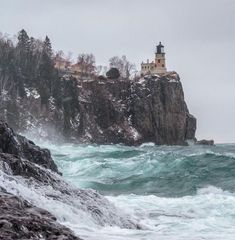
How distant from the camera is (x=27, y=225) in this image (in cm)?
786

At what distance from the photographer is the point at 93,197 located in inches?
588

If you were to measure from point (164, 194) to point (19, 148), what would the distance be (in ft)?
28.2

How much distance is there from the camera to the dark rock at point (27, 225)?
7539 millimetres

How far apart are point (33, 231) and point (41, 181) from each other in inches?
262

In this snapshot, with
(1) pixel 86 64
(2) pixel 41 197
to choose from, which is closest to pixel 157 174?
(2) pixel 41 197

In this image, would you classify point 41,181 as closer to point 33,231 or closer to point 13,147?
point 13,147

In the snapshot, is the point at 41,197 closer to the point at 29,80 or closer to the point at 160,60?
the point at 29,80

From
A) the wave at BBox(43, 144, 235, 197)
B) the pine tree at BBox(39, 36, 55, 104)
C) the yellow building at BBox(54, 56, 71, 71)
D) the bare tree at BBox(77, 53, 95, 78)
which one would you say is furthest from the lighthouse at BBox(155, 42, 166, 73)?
the wave at BBox(43, 144, 235, 197)

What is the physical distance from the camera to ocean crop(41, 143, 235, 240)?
39.6 feet

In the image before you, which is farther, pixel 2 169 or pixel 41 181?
pixel 41 181

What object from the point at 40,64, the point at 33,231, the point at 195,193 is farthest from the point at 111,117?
the point at 33,231

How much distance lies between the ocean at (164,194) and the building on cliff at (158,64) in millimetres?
73242

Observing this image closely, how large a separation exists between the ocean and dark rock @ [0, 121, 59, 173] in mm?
2755

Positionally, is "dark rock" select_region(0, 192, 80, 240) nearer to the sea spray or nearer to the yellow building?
the sea spray
